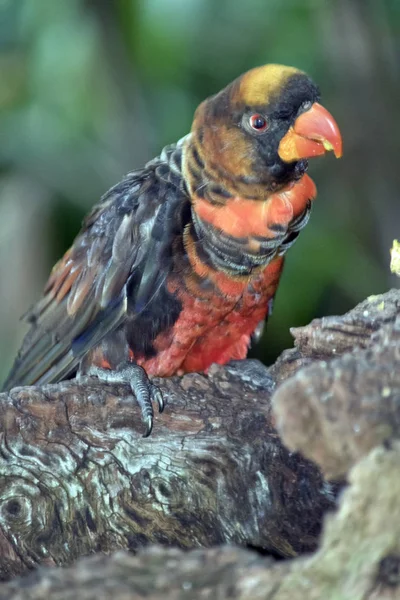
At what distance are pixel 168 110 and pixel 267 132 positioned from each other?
1960 millimetres

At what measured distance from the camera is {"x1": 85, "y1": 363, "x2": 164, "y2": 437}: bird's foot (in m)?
1.49

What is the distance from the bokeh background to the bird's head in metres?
1.26

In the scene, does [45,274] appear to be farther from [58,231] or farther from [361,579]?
[361,579]

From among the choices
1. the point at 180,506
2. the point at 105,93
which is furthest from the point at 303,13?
the point at 180,506

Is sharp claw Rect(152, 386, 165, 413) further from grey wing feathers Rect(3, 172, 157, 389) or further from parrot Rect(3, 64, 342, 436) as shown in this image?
grey wing feathers Rect(3, 172, 157, 389)

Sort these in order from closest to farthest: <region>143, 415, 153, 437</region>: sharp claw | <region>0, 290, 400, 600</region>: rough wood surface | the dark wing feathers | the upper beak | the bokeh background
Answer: <region>0, 290, 400, 600</region>: rough wood surface < <region>143, 415, 153, 437</region>: sharp claw < the upper beak < the dark wing feathers < the bokeh background

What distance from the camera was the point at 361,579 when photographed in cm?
79

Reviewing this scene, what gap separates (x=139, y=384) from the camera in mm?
1645

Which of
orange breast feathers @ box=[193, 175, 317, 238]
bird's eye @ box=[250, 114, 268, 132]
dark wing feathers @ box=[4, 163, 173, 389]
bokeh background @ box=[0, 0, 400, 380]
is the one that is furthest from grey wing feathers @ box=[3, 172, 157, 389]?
bokeh background @ box=[0, 0, 400, 380]

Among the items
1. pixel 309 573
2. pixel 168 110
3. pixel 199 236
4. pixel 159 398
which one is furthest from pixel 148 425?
pixel 168 110

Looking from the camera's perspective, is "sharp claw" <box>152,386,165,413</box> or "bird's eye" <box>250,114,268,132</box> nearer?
"sharp claw" <box>152,386,165,413</box>

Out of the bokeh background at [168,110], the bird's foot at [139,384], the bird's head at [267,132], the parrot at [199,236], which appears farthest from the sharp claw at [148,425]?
the bokeh background at [168,110]

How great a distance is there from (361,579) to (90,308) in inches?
50.2

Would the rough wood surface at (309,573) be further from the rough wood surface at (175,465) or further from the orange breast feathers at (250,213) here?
the orange breast feathers at (250,213)
